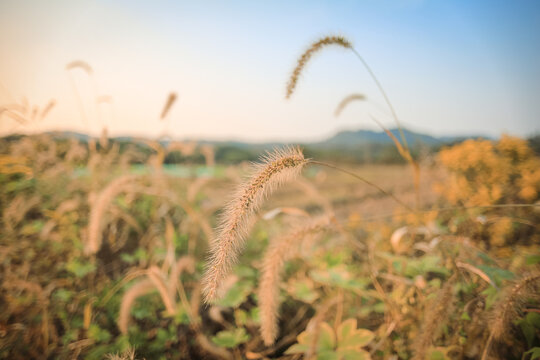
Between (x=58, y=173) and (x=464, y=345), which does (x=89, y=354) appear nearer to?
(x=464, y=345)

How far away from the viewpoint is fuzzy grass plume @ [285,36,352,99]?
130 centimetres

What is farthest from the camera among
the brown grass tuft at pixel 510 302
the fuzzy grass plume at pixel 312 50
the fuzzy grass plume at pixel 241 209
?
the fuzzy grass plume at pixel 312 50

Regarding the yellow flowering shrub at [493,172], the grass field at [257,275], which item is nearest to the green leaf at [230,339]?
the grass field at [257,275]

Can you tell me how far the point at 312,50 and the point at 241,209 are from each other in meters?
0.96

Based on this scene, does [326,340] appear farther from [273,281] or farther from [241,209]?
[241,209]

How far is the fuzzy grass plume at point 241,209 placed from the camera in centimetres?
82

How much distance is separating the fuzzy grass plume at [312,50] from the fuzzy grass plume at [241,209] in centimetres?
44

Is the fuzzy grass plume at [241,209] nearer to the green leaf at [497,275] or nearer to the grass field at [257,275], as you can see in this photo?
the grass field at [257,275]

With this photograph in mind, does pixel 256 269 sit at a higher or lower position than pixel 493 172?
lower

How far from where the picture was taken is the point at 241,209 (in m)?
0.89

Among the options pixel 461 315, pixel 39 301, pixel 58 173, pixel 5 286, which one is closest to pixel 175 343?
pixel 39 301

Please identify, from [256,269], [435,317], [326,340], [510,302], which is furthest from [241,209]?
[256,269]

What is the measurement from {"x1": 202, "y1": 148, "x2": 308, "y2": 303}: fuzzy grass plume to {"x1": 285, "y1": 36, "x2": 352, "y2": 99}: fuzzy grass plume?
17.5 inches

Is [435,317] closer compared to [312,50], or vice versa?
[435,317]
